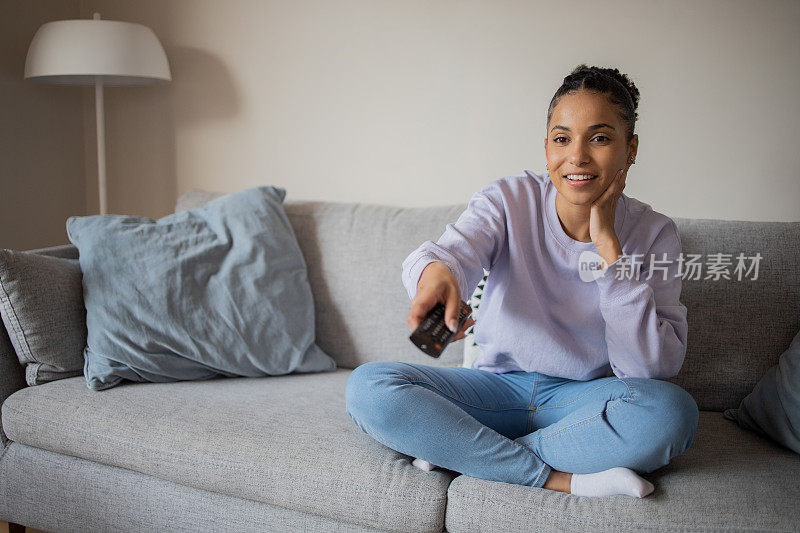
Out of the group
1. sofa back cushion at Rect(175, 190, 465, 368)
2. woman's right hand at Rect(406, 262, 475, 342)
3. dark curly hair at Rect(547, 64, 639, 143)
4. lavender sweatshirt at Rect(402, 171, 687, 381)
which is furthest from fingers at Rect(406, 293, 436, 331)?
sofa back cushion at Rect(175, 190, 465, 368)

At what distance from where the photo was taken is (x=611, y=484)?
48.0 inches

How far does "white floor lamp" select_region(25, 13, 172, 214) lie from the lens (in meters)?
2.27

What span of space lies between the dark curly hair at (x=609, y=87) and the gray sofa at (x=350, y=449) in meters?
0.51

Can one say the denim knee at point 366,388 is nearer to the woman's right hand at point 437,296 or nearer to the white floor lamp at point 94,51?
the woman's right hand at point 437,296

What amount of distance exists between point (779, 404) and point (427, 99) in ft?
4.43

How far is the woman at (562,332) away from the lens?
1.27m

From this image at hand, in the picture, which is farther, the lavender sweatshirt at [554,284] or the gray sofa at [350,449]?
the lavender sweatshirt at [554,284]

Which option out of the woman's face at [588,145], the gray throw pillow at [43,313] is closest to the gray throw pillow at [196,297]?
the gray throw pillow at [43,313]

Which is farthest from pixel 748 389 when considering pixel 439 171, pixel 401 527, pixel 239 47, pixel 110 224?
pixel 239 47

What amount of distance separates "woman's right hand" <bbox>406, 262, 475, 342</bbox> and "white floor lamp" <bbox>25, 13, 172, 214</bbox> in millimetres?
1559

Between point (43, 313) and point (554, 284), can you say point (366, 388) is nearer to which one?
point (554, 284)

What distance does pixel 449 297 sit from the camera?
1129mm

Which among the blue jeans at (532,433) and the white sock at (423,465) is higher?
the blue jeans at (532,433)

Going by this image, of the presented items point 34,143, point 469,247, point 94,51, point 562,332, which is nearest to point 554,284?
point 562,332
